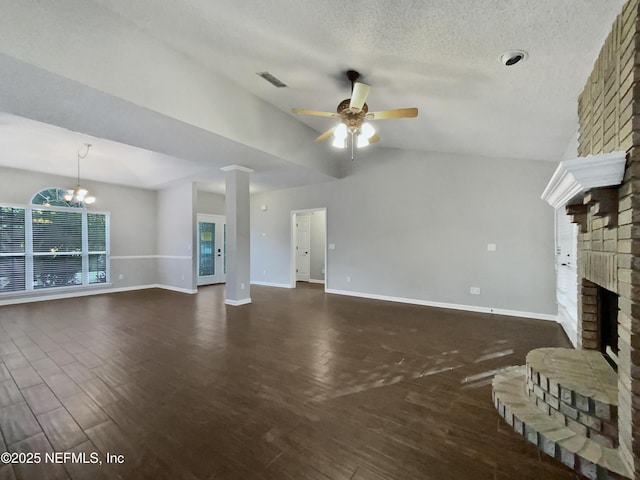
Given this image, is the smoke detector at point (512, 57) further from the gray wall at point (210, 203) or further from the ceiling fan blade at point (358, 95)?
the gray wall at point (210, 203)

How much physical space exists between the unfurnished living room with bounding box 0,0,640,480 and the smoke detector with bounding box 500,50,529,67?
0.04 meters

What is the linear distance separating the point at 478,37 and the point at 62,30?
3.28m

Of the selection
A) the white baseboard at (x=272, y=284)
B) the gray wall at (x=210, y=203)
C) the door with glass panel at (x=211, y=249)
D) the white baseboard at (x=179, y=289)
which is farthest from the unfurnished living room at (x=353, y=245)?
the door with glass panel at (x=211, y=249)

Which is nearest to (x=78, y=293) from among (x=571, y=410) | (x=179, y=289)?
(x=179, y=289)

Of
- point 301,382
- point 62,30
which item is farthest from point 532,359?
point 62,30

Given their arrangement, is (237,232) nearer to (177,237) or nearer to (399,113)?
(177,237)

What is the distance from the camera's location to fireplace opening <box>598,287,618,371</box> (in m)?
2.32

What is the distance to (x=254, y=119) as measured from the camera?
4121 millimetres

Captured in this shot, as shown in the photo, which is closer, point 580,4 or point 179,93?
point 580,4

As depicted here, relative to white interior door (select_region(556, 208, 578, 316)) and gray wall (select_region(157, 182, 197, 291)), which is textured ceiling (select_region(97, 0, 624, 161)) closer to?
white interior door (select_region(556, 208, 578, 316))

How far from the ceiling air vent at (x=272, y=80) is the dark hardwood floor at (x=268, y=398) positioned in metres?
3.23

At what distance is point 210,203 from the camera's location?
26.7ft

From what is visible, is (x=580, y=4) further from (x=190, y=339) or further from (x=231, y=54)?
(x=190, y=339)

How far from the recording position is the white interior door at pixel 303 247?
848 cm
